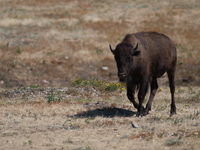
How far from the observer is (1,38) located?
24.6 metres

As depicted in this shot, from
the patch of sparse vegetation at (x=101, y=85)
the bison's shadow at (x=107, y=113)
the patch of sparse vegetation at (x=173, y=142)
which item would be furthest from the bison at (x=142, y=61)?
the patch of sparse vegetation at (x=101, y=85)

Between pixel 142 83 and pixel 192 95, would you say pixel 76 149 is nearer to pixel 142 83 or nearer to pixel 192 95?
pixel 142 83

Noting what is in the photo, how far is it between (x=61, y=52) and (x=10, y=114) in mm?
12925

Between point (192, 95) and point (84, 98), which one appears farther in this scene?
point (192, 95)

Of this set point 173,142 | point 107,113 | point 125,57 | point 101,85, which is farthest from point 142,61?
point 101,85

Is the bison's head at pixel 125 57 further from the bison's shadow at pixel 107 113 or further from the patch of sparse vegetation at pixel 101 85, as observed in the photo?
the patch of sparse vegetation at pixel 101 85

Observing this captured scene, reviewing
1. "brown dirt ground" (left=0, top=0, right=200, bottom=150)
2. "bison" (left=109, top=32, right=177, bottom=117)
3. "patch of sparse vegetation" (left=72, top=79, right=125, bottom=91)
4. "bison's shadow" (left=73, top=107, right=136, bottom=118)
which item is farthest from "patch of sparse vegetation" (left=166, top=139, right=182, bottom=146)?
"patch of sparse vegetation" (left=72, top=79, right=125, bottom=91)

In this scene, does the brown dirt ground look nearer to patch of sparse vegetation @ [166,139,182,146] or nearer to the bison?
patch of sparse vegetation @ [166,139,182,146]

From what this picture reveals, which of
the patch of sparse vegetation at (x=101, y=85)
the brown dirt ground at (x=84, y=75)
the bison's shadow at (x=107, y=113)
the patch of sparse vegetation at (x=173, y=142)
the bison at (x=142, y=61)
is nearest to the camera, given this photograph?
the patch of sparse vegetation at (x=173, y=142)

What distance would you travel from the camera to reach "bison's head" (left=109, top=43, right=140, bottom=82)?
29.1 ft

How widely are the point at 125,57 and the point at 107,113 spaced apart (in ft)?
7.09

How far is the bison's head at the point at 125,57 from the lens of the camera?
8.88 metres

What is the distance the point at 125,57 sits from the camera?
29.5ft

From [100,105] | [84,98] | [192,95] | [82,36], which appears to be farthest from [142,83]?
[82,36]
